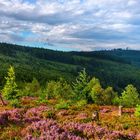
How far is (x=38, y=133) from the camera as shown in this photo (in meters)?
17.1

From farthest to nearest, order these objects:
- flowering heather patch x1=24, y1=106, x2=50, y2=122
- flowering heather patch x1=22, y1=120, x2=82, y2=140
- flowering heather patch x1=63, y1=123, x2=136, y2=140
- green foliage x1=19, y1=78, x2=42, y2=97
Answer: green foliage x1=19, y1=78, x2=42, y2=97
flowering heather patch x1=24, y1=106, x2=50, y2=122
flowering heather patch x1=63, y1=123, x2=136, y2=140
flowering heather patch x1=22, y1=120, x2=82, y2=140

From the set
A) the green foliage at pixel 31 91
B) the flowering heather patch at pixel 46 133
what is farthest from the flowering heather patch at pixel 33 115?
the green foliage at pixel 31 91

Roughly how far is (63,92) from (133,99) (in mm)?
21964

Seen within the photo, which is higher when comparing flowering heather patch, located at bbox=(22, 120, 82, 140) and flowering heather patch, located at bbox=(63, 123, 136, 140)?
flowering heather patch, located at bbox=(22, 120, 82, 140)

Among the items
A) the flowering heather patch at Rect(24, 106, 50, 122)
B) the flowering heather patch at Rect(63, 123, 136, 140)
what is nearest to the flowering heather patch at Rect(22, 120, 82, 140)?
the flowering heather patch at Rect(63, 123, 136, 140)

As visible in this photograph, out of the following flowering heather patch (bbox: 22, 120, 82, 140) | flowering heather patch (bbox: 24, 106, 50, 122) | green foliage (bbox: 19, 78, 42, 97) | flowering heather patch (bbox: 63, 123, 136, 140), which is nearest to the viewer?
flowering heather patch (bbox: 22, 120, 82, 140)

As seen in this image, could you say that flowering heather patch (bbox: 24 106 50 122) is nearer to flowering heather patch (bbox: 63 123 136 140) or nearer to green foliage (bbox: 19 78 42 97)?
flowering heather patch (bbox: 63 123 136 140)

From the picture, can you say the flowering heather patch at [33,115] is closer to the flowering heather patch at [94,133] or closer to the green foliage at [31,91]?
the flowering heather patch at [94,133]

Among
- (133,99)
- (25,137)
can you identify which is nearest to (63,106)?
(25,137)

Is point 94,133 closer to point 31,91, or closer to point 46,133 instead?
point 46,133

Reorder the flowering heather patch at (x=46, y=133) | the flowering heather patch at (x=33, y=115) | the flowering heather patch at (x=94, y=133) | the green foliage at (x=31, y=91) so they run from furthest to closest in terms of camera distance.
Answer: the green foliage at (x=31, y=91), the flowering heather patch at (x=33, y=115), the flowering heather patch at (x=94, y=133), the flowering heather patch at (x=46, y=133)

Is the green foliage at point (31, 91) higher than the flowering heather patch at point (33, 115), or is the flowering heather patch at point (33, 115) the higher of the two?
the flowering heather patch at point (33, 115)

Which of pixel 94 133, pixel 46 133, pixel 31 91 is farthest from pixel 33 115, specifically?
pixel 31 91

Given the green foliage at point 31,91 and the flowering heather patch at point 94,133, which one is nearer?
the flowering heather patch at point 94,133
